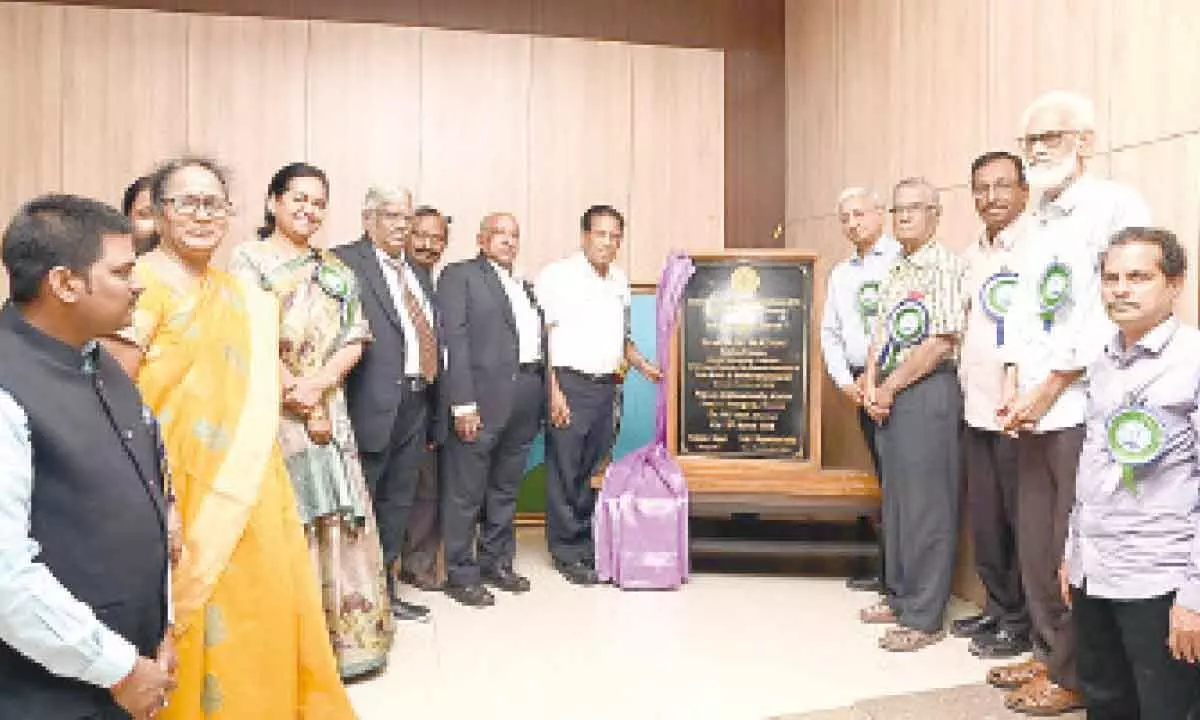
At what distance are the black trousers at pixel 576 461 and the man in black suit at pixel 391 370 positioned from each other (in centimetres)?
75

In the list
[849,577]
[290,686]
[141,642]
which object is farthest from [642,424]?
[141,642]

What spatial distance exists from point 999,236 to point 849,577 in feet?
6.23

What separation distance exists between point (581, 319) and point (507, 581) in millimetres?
1232

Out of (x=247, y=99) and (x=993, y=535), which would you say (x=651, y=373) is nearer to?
(x=993, y=535)

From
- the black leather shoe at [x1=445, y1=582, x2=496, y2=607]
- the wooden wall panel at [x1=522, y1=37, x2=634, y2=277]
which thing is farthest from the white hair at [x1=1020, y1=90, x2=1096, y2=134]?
the wooden wall panel at [x1=522, y1=37, x2=634, y2=277]

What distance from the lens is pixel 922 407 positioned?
145 inches

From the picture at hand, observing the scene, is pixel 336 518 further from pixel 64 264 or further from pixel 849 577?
pixel 849 577

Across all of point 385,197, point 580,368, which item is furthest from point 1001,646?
point 385,197

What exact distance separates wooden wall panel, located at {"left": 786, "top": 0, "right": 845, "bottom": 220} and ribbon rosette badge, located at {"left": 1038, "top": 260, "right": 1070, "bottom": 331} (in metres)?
2.46

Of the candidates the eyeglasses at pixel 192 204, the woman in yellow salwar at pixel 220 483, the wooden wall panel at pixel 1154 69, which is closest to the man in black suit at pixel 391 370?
the woman in yellow salwar at pixel 220 483

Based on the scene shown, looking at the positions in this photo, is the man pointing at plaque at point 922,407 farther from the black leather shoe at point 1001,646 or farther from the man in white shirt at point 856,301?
the man in white shirt at point 856,301

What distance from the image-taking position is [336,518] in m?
3.14

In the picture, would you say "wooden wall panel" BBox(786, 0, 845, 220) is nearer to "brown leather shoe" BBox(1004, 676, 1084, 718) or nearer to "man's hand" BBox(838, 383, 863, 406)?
"man's hand" BBox(838, 383, 863, 406)

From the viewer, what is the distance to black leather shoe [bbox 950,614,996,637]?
3.66 m
